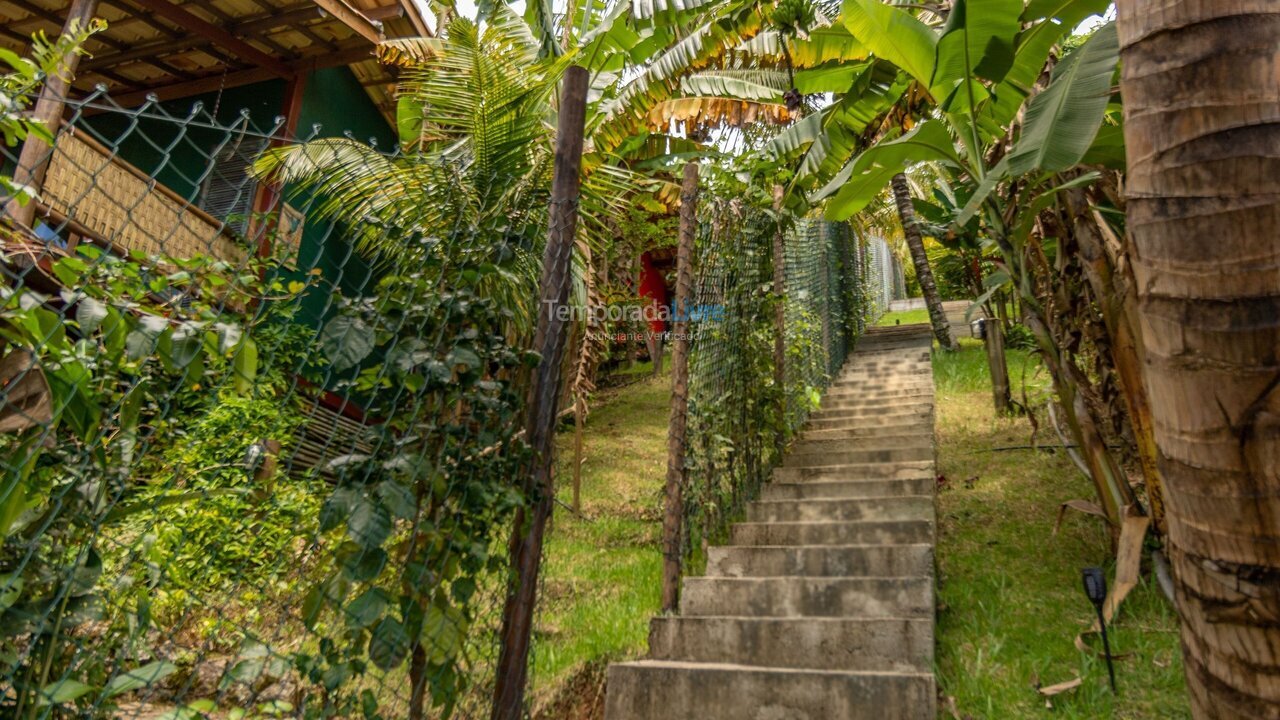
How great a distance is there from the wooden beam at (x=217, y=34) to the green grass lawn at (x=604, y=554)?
575cm

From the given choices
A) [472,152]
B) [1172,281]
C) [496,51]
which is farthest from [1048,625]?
[496,51]

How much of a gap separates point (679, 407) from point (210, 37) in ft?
Result: 23.4

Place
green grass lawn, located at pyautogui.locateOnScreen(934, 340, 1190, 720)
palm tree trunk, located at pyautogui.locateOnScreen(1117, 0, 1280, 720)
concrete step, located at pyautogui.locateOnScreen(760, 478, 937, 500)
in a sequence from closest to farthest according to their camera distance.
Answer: palm tree trunk, located at pyautogui.locateOnScreen(1117, 0, 1280, 720), green grass lawn, located at pyautogui.locateOnScreen(934, 340, 1190, 720), concrete step, located at pyautogui.locateOnScreen(760, 478, 937, 500)

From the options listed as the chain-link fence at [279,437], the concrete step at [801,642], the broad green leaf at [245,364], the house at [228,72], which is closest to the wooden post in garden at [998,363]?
the concrete step at [801,642]

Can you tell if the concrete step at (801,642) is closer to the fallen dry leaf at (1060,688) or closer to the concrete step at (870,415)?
the fallen dry leaf at (1060,688)

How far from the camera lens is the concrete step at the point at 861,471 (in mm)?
4730

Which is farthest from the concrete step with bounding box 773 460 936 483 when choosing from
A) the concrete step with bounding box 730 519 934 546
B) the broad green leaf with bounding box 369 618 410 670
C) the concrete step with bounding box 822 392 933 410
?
the broad green leaf with bounding box 369 618 410 670

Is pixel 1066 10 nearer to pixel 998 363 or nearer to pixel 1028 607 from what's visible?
pixel 1028 607

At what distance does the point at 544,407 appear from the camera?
2.19 m

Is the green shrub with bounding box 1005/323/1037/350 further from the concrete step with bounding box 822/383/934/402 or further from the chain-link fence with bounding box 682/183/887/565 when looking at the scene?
the chain-link fence with bounding box 682/183/887/565

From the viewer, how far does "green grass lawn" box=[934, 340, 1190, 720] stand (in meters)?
2.72

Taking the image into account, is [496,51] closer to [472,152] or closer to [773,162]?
[472,152]

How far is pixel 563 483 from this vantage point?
788 centimetres

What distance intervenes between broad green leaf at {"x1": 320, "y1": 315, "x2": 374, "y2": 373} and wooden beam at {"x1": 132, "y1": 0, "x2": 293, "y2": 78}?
7.53m
